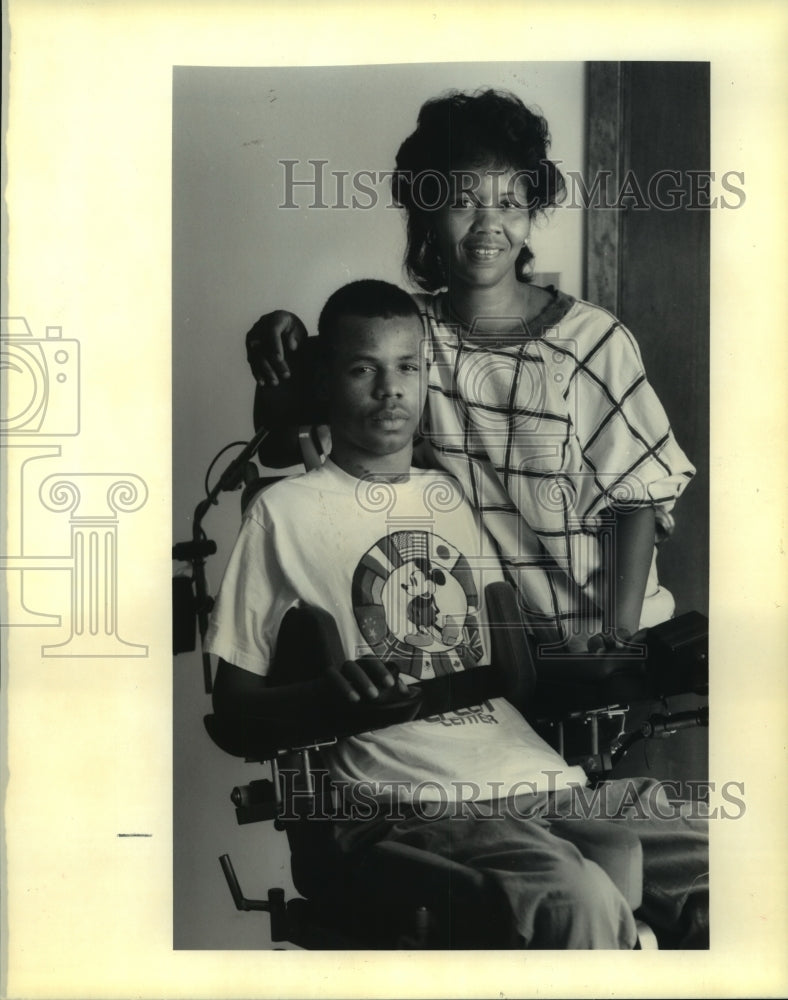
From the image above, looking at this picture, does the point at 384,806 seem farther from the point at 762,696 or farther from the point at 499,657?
the point at 762,696

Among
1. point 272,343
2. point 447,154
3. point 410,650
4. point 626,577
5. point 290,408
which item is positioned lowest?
point 410,650

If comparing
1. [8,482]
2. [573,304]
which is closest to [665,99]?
[573,304]

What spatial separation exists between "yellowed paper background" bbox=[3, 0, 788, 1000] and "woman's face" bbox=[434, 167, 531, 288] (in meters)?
0.24

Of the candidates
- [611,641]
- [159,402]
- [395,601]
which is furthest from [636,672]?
[159,402]

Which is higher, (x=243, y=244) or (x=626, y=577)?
(x=243, y=244)

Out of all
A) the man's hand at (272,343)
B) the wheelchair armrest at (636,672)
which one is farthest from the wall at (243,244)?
the wheelchair armrest at (636,672)

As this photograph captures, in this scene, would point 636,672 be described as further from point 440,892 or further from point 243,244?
point 243,244

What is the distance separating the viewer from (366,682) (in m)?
2.04

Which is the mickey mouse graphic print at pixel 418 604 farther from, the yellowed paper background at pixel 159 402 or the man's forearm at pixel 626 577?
the yellowed paper background at pixel 159 402

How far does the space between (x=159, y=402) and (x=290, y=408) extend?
25 cm

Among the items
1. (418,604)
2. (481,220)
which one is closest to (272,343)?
(481,220)

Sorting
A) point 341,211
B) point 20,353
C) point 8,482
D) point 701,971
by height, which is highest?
point 341,211

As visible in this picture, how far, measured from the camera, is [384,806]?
2.04 metres

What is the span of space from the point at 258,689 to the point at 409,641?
30 cm
